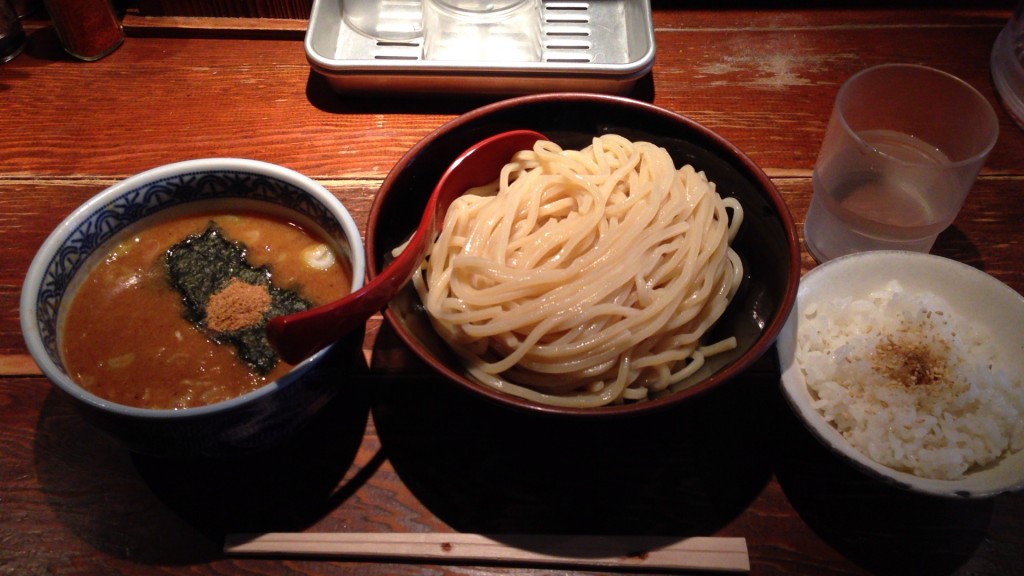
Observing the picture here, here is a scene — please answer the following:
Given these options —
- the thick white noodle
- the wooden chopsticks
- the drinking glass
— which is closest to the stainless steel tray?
the thick white noodle

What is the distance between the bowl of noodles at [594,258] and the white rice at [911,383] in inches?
7.8

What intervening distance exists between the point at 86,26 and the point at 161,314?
51.4 inches

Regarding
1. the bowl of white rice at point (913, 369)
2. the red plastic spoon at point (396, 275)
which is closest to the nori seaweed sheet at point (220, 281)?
the red plastic spoon at point (396, 275)

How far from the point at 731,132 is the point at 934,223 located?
0.60 meters

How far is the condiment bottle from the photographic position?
2.18 m

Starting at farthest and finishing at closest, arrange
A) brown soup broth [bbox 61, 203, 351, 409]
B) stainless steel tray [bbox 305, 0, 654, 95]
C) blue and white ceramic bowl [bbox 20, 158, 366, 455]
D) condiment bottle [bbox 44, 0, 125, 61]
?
condiment bottle [bbox 44, 0, 125, 61] → stainless steel tray [bbox 305, 0, 654, 95] → brown soup broth [bbox 61, 203, 351, 409] → blue and white ceramic bowl [bbox 20, 158, 366, 455]

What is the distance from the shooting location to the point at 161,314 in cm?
143

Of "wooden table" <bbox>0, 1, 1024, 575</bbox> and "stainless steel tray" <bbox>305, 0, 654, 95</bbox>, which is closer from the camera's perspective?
"wooden table" <bbox>0, 1, 1024, 575</bbox>

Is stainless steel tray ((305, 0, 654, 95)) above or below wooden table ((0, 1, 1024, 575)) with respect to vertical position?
above

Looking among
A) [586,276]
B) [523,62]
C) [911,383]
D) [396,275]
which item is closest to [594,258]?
[586,276]

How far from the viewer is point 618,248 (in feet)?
4.98

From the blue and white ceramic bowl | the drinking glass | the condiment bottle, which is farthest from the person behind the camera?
the condiment bottle

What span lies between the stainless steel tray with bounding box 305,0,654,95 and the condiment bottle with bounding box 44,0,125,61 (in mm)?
665

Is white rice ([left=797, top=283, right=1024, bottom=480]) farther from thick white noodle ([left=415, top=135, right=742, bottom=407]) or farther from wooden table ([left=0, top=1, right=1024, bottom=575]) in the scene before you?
thick white noodle ([left=415, top=135, right=742, bottom=407])
